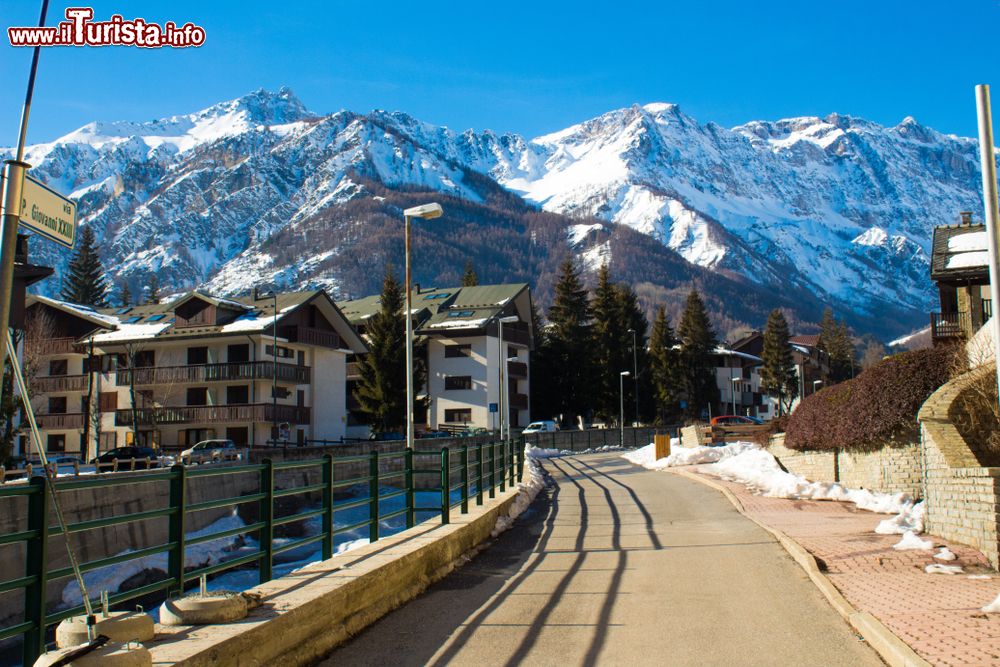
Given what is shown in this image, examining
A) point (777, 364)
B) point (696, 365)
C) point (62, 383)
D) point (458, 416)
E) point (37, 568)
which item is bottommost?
point (37, 568)

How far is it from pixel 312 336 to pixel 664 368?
42498mm

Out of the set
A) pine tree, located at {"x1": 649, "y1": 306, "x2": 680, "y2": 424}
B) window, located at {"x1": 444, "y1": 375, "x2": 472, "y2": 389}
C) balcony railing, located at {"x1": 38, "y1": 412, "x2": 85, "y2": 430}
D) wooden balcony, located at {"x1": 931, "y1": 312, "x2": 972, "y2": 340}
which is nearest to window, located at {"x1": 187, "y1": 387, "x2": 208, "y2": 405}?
balcony railing, located at {"x1": 38, "y1": 412, "x2": 85, "y2": 430}

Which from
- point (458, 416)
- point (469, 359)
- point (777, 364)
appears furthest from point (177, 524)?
point (777, 364)

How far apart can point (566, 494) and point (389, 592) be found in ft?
54.0

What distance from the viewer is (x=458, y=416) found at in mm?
72625

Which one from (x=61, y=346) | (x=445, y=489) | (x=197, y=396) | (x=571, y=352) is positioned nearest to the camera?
(x=445, y=489)

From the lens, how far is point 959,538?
13.3 m

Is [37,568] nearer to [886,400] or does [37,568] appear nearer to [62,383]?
[886,400]

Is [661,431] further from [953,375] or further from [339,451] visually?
[953,375]

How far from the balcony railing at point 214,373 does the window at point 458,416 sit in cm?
1685

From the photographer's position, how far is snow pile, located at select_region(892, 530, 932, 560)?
1305cm

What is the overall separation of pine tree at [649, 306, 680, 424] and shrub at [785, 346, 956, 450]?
211 feet

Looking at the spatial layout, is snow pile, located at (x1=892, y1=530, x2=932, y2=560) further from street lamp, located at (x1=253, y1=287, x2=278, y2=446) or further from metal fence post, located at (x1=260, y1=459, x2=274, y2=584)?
street lamp, located at (x1=253, y1=287, x2=278, y2=446)

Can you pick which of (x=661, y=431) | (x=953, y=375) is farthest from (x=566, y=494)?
(x=661, y=431)
